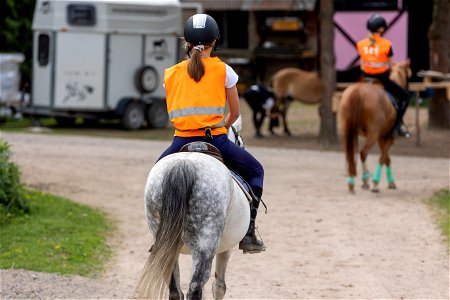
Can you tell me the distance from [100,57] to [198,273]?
729 inches

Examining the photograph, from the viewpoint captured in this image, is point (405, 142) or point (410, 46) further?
point (410, 46)

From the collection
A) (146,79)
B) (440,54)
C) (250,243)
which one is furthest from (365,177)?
(146,79)

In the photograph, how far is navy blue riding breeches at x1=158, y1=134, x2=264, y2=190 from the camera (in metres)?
7.06

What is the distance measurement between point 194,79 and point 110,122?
69.5 ft

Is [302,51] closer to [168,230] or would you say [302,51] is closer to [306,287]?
[306,287]

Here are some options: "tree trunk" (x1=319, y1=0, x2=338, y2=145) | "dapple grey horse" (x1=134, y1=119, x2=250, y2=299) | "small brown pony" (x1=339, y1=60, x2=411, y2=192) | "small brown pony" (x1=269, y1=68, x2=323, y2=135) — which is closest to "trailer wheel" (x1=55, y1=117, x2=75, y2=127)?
"small brown pony" (x1=269, y1=68, x2=323, y2=135)

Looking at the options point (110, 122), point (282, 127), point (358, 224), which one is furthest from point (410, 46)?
point (358, 224)

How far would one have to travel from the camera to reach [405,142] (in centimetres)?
2273

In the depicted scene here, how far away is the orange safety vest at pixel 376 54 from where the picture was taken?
1502 cm

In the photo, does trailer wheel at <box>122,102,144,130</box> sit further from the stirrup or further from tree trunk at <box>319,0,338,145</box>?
the stirrup

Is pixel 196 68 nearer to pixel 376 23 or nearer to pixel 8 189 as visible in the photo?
pixel 8 189

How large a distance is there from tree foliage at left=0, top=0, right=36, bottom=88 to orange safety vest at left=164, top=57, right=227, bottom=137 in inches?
810

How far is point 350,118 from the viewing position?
575 inches

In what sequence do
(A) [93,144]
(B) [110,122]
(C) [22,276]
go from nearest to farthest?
(C) [22,276] < (A) [93,144] < (B) [110,122]
